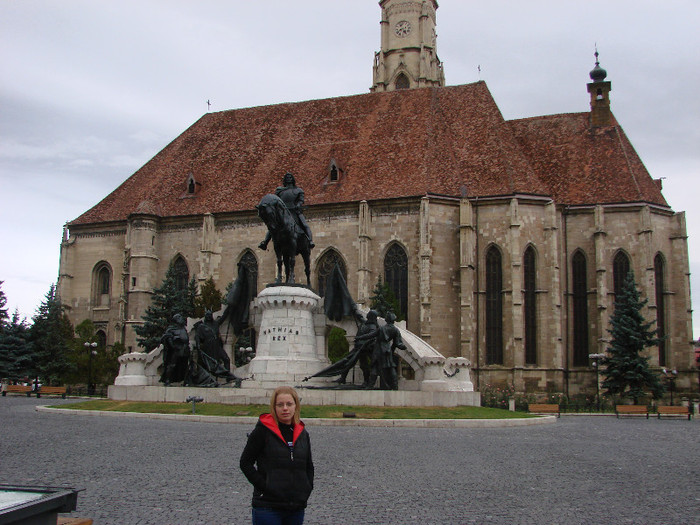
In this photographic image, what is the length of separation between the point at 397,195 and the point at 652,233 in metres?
14.3

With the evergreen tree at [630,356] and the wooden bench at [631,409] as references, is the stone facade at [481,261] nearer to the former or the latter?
the evergreen tree at [630,356]

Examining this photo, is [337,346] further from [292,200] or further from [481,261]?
[292,200]

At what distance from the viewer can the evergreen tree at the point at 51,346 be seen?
3988 cm

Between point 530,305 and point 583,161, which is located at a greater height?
point 583,161

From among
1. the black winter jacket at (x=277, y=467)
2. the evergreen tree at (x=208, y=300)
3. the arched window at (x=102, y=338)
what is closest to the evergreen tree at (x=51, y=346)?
the arched window at (x=102, y=338)

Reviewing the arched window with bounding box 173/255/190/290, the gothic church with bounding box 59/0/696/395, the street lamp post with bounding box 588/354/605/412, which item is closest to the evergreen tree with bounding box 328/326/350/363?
the gothic church with bounding box 59/0/696/395

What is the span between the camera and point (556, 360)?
37.8 m

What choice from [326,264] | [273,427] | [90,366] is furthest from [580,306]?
[273,427]

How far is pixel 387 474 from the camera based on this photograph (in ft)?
31.8

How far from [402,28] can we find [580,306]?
2940 cm

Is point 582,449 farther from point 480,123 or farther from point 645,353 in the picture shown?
point 480,123

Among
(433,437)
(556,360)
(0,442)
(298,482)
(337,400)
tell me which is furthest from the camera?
(556,360)

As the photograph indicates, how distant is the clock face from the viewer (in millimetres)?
58688

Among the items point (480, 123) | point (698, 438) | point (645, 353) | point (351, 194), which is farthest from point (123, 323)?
point (698, 438)
